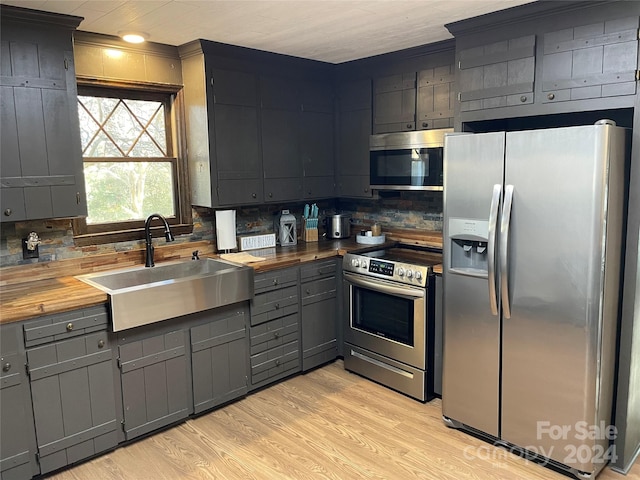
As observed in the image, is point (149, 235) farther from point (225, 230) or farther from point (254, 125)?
point (254, 125)

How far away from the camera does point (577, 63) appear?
248 cm

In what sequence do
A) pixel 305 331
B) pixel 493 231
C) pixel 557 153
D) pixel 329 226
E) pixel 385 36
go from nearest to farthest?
pixel 557 153 → pixel 493 231 → pixel 385 36 → pixel 305 331 → pixel 329 226

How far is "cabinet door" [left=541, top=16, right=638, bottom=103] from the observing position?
2.33m

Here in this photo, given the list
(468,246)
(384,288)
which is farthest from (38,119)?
(468,246)

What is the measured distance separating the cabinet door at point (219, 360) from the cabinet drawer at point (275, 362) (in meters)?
0.09

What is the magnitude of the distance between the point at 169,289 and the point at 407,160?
189cm

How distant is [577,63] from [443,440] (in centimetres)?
216

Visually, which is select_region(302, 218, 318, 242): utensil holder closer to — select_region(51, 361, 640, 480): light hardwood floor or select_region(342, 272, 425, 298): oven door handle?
select_region(342, 272, 425, 298): oven door handle

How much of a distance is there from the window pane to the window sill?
0.33ft

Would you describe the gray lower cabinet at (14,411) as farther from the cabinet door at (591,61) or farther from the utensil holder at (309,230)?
the cabinet door at (591,61)

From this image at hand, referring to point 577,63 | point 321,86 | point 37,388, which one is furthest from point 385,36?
point 37,388

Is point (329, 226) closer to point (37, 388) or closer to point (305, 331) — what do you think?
point (305, 331)

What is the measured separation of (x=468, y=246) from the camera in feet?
8.95

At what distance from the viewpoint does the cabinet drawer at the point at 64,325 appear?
2.35 meters
